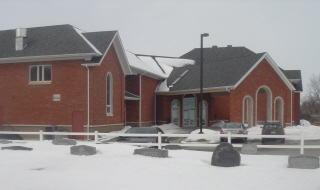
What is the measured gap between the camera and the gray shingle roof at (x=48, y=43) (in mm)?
27708

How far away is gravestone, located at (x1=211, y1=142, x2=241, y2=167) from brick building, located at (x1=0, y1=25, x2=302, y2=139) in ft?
54.1

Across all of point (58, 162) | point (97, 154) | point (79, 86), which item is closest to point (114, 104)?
point (79, 86)

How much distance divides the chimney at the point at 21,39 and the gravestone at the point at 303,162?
23.9 metres

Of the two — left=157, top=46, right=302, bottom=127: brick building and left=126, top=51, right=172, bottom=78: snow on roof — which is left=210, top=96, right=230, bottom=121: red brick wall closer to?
left=157, top=46, right=302, bottom=127: brick building

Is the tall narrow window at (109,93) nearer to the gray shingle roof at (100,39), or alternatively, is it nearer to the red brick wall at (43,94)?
the gray shingle roof at (100,39)

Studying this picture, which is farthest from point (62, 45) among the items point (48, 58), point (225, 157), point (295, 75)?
point (295, 75)

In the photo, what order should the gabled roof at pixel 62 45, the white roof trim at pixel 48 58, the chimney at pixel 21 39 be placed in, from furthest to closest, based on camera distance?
the chimney at pixel 21 39
the gabled roof at pixel 62 45
the white roof trim at pixel 48 58

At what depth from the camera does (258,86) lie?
3369cm

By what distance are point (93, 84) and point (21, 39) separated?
7.18 metres

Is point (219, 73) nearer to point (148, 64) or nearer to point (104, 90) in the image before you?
point (148, 64)

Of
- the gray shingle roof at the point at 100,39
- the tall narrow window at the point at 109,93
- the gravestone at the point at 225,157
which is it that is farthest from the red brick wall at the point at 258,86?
the gravestone at the point at 225,157

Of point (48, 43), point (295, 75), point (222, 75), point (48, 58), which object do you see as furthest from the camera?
point (295, 75)

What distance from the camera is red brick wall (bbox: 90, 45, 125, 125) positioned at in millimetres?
27531

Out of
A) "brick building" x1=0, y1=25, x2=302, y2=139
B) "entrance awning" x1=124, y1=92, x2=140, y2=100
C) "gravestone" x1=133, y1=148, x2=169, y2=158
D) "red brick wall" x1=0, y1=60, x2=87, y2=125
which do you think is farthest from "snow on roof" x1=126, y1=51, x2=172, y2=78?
"gravestone" x1=133, y1=148, x2=169, y2=158
